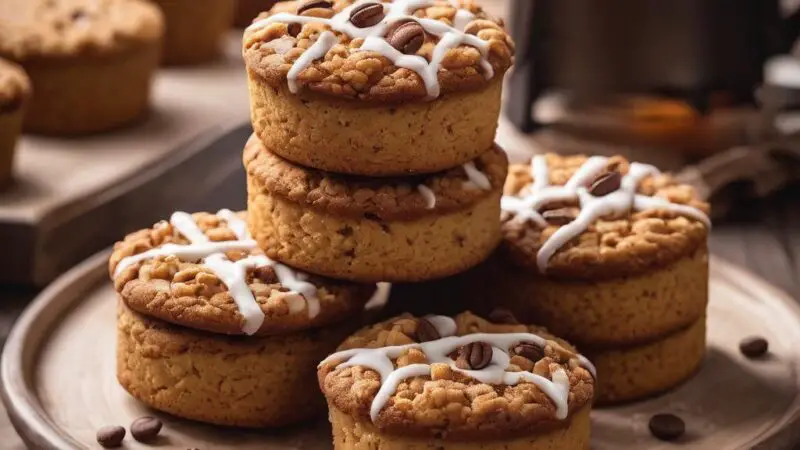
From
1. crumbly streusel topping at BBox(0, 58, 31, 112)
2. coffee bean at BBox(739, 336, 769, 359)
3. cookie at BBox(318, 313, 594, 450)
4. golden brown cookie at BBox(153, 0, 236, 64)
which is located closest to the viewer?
cookie at BBox(318, 313, 594, 450)

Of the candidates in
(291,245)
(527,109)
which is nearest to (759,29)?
(527,109)

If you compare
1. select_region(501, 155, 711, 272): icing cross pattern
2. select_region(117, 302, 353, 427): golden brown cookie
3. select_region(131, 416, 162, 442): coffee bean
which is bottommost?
select_region(131, 416, 162, 442): coffee bean

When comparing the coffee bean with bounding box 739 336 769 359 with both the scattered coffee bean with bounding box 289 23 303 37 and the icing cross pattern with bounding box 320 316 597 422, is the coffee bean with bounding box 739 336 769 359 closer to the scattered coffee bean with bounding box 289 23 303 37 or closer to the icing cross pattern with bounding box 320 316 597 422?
the icing cross pattern with bounding box 320 316 597 422

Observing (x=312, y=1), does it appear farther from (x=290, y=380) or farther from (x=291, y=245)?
(x=290, y=380)

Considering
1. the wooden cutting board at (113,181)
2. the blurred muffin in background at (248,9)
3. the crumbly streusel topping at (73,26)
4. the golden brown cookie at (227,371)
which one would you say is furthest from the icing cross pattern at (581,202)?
the blurred muffin in background at (248,9)

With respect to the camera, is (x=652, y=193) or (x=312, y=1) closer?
(x=312, y=1)

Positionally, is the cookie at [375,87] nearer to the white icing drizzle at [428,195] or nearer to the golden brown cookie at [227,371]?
the white icing drizzle at [428,195]

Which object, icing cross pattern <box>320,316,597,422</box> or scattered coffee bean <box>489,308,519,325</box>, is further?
scattered coffee bean <box>489,308,519,325</box>

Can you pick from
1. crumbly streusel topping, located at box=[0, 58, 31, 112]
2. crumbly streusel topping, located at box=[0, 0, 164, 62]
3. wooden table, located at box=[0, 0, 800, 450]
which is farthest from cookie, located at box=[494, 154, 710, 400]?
crumbly streusel topping, located at box=[0, 0, 164, 62]
